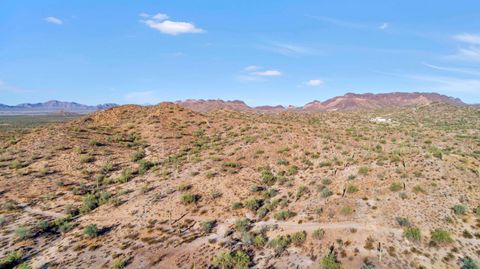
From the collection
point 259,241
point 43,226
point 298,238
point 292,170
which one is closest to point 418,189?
point 298,238

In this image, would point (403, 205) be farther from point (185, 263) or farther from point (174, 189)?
point (174, 189)

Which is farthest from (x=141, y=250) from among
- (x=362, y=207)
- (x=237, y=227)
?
(x=362, y=207)

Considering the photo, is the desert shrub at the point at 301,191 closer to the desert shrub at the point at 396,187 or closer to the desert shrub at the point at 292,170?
the desert shrub at the point at 292,170

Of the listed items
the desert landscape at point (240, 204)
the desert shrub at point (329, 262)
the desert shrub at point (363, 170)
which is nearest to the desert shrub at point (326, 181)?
the desert landscape at point (240, 204)

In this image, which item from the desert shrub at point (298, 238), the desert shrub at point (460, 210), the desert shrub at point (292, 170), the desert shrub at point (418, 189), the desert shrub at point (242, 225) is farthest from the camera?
the desert shrub at point (292, 170)

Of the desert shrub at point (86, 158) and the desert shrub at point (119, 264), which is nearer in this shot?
the desert shrub at point (119, 264)

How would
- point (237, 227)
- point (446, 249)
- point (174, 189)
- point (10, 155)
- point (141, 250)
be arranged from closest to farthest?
1. point (446, 249)
2. point (141, 250)
3. point (237, 227)
4. point (174, 189)
5. point (10, 155)
